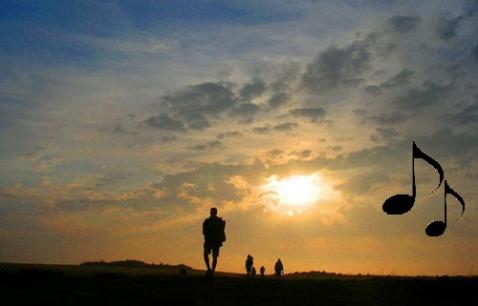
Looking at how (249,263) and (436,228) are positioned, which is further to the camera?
(249,263)

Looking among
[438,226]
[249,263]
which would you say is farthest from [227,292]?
[249,263]

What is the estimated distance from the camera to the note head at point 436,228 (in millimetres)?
7207

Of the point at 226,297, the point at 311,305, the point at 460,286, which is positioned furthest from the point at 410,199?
the point at 460,286

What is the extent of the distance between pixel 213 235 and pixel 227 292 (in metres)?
4.45

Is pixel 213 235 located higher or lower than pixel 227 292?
higher

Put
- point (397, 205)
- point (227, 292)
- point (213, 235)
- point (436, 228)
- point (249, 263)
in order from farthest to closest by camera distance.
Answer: point (249, 263) → point (213, 235) → point (227, 292) → point (436, 228) → point (397, 205)

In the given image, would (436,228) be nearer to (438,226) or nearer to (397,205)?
(438,226)

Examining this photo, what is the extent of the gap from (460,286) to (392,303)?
3113mm

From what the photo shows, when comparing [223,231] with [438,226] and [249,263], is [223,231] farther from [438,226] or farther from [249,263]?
[249,263]

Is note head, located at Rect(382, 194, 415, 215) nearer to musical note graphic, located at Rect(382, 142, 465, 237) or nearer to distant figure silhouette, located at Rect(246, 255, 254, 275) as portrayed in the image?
musical note graphic, located at Rect(382, 142, 465, 237)

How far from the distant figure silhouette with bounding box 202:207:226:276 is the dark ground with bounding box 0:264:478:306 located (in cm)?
187

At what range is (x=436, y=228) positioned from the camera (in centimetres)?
729

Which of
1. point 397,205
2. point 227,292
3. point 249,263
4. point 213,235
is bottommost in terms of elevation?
point 227,292

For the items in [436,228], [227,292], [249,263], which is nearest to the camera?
[436,228]
